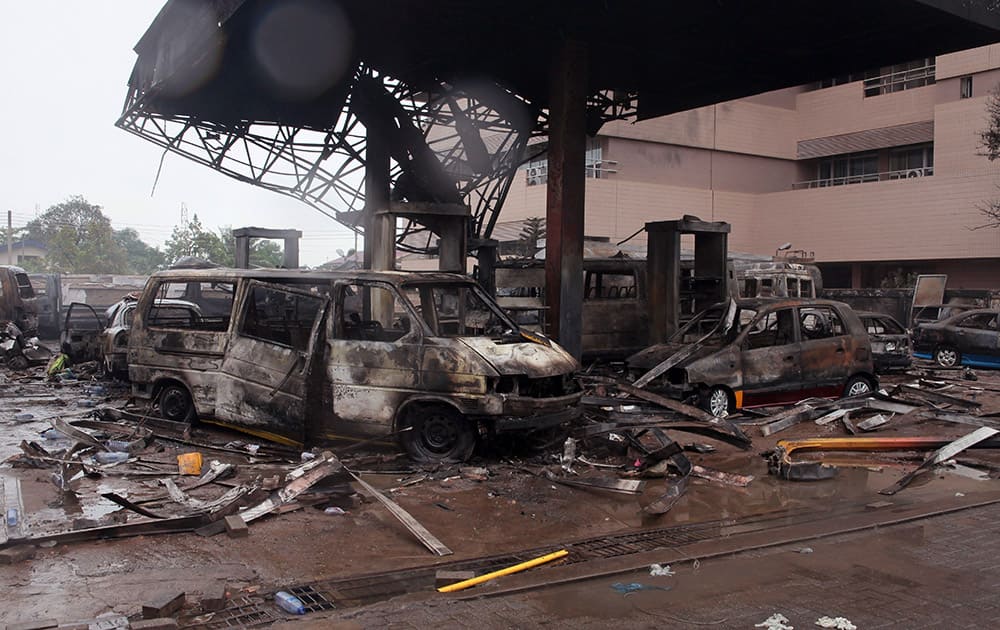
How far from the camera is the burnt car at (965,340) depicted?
17.7 m

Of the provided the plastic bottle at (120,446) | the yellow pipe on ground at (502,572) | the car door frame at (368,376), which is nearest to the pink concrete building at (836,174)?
the car door frame at (368,376)

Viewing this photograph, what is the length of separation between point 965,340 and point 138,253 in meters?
81.9

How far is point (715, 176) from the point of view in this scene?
3941 centimetres

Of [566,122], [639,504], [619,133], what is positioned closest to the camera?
[639,504]

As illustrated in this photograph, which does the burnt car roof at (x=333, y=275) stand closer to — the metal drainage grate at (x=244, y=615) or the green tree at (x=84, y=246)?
the metal drainage grate at (x=244, y=615)

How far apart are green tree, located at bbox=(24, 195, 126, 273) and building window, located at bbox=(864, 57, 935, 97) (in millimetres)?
50733

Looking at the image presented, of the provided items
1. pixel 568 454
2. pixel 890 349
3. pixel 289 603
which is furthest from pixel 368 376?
pixel 890 349

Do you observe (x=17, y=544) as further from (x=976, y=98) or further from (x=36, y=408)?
(x=976, y=98)

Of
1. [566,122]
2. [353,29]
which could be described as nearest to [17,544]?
[566,122]

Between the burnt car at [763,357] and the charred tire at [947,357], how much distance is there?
25.3 feet

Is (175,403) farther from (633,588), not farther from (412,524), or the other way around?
(633,588)

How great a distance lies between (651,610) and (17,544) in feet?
12.9

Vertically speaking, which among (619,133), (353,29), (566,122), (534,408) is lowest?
(534,408)

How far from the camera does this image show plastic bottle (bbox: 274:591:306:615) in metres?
4.43
